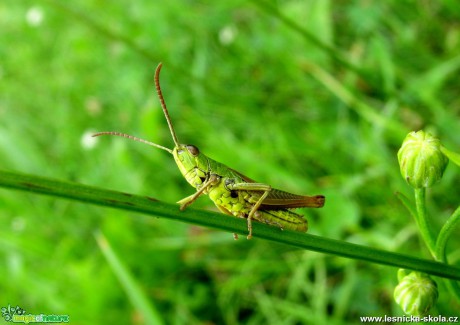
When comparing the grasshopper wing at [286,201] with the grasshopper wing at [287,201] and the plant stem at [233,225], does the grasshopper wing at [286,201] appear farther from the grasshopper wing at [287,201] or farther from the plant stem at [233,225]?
the plant stem at [233,225]

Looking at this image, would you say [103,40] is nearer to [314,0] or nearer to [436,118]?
[314,0]

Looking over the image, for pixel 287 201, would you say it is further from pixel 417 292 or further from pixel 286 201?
pixel 417 292

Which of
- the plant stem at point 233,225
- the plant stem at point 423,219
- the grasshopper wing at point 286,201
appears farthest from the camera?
the grasshopper wing at point 286,201

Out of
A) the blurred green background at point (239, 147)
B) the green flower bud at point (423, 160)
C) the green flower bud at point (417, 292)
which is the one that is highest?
the blurred green background at point (239, 147)

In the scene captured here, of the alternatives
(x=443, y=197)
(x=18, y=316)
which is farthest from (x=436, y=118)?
(x=18, y=316)

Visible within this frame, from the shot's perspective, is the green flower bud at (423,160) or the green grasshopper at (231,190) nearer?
the green flower bud at (423,160)

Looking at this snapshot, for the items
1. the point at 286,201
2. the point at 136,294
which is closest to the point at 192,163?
the point at 286,201

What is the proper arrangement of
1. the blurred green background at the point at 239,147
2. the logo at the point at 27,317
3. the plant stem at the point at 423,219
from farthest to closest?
the blurred green background at the point at 239,147
the logo at the point at 27,317
the plant stem at the point at 423,219

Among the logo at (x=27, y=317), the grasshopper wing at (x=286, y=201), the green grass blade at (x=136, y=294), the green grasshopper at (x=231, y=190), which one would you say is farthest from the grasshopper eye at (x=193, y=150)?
the logo at (x=27, y=317)
